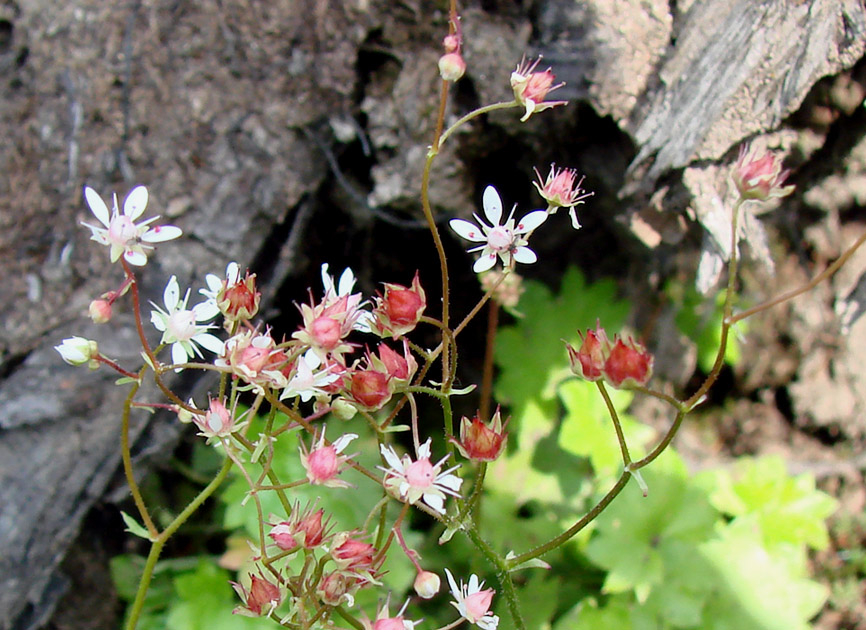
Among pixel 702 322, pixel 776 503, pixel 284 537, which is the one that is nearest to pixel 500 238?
pixel 284 537

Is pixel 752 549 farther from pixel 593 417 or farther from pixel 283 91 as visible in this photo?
pixel 283 91

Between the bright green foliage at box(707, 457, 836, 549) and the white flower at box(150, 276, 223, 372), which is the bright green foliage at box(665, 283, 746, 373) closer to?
the bright green foliage at box(707, 457, 836, 549)

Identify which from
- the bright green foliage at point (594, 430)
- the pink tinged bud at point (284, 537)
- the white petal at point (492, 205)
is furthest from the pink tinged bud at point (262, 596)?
the bright green foliage at point (594, 430)

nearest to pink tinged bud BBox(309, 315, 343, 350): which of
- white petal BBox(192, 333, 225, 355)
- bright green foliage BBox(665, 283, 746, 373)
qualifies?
white petal BBox(192, 333, 225, 355)

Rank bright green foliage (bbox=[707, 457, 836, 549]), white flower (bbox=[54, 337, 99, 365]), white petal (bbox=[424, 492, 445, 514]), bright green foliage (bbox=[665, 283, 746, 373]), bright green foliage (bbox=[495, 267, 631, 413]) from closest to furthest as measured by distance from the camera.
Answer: white petal (bbox=[424, 492, 445, 514])
white flower (bbox=[54, 337, 99, 365])
bright green foliage (bbox=[707, 457, 836, 549])
bright green foliage (bbox=[495, 267, 631, 413])
bright green foliage (bbox=[665, 283, 746, 373])

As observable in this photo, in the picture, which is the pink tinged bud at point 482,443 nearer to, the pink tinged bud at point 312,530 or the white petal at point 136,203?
the pink tinged bud at point 312,530
